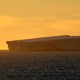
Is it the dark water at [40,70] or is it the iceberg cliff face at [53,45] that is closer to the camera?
the dark water at [40,70]

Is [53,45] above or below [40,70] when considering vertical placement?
above

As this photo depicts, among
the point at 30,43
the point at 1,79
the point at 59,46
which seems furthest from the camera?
the point at 30,43

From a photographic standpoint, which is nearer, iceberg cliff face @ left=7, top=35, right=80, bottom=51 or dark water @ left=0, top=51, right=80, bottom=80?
Answer: dark water @ left=0, top=51, right=80, bottom=80

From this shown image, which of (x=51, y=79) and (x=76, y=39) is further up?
(x=76, y=39)

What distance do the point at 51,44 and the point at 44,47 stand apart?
8.76 ft

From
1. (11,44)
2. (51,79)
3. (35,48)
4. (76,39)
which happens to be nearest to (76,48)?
(76,39)

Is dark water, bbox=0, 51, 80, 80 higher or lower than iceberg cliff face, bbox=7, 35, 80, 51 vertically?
lower

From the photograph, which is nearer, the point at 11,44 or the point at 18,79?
the point at 18,79

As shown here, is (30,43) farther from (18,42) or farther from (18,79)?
(18,79)

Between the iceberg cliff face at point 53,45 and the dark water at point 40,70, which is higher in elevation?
the iceberg cliff face at point 53,45

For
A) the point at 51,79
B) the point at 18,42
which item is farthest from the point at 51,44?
the point at 51,79

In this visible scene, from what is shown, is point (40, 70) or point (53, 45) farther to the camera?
point (53, 45)

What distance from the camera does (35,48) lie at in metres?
115

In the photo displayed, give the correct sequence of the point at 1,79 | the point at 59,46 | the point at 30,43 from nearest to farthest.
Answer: the point at 1,79 → the point at 59,46 → the point at 30,43
